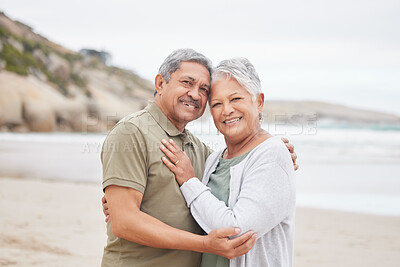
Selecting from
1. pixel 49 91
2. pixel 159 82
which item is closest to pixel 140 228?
pixel 159 82

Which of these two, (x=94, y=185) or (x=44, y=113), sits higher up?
(x=94, y=185)

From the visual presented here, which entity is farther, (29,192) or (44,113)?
(44,113)

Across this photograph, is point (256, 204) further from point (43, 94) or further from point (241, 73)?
point (43, 94)

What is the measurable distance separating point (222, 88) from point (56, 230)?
4.90m

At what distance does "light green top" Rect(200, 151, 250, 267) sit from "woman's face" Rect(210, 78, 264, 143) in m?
0.17

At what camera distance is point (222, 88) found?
8.35 ft

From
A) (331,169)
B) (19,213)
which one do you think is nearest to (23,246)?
(19,213)

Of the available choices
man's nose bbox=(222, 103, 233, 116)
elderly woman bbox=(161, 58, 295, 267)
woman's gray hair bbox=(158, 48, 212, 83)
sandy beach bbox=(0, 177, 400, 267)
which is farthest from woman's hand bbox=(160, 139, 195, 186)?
sandy beach bbox=(0, 177, 400, 267)

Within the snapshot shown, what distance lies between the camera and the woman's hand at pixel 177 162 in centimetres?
240

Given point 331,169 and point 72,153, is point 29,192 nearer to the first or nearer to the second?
point 72,153

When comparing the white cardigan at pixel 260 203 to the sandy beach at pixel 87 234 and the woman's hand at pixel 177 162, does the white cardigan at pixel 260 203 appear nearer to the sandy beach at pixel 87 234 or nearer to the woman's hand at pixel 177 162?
the woman's hand at pixel 177 162

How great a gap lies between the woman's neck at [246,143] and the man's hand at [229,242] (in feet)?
2.00

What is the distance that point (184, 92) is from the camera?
264 cm

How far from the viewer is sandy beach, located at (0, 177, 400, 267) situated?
209 inches
